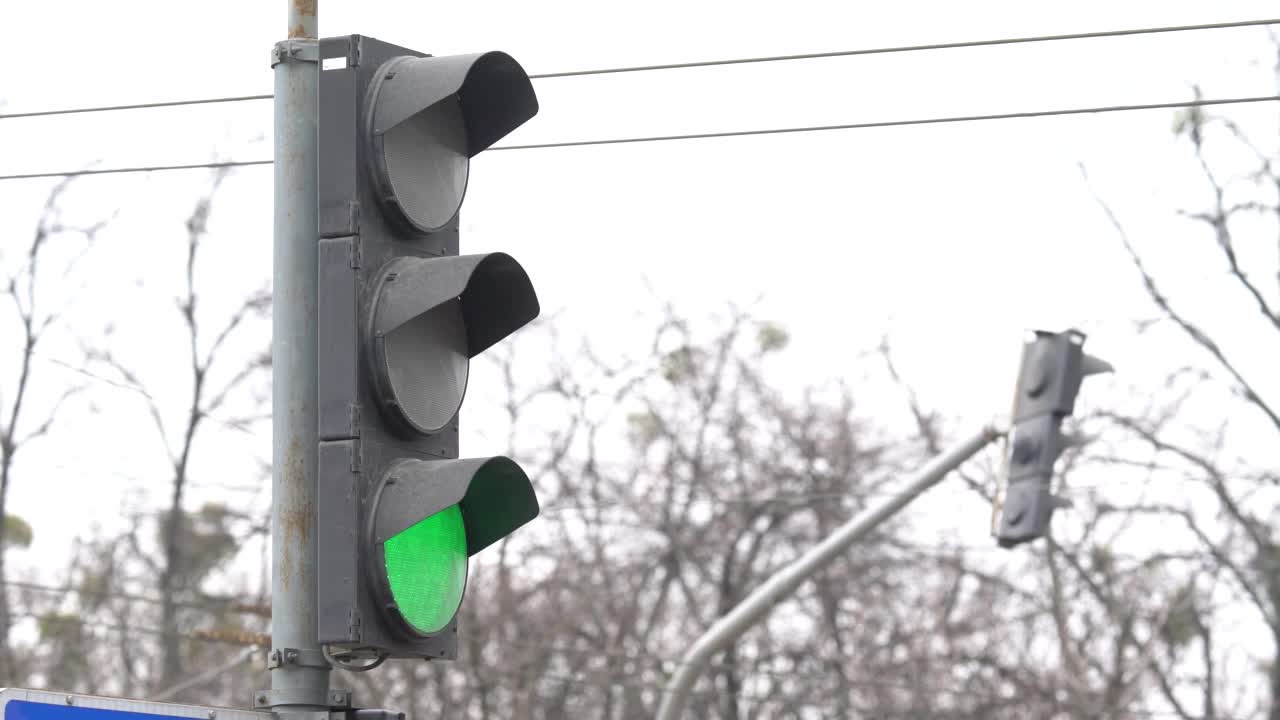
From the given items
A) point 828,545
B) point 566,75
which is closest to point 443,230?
point 566,75

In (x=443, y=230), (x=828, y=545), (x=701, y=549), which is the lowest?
(x=443, y=230)

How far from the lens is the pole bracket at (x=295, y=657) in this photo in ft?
11.6

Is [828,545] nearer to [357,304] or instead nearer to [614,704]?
[357,304]

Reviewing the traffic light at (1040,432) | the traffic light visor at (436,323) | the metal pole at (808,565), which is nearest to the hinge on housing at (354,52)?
the traffic light visor at (436,323)

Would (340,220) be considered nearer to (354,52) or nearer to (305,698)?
(354,52)

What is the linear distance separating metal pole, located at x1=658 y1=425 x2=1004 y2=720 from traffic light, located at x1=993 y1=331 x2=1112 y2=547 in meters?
0.58

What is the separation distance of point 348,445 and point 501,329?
510 millimetres

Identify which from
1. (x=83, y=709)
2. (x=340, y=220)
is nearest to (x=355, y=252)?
(x=340, y=220)

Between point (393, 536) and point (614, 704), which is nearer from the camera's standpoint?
point (393, 536)

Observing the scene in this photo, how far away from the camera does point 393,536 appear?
3.41 m

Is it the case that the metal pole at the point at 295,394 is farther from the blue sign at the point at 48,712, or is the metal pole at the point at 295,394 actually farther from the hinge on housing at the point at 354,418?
the blue sign at the point at 48,712

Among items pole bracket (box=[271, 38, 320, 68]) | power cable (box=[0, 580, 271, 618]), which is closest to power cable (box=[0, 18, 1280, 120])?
pole bracket (box=[271, 38, 320, 68])

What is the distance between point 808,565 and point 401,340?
8.92 meters

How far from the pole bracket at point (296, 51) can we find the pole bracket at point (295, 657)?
1297 millimetres
